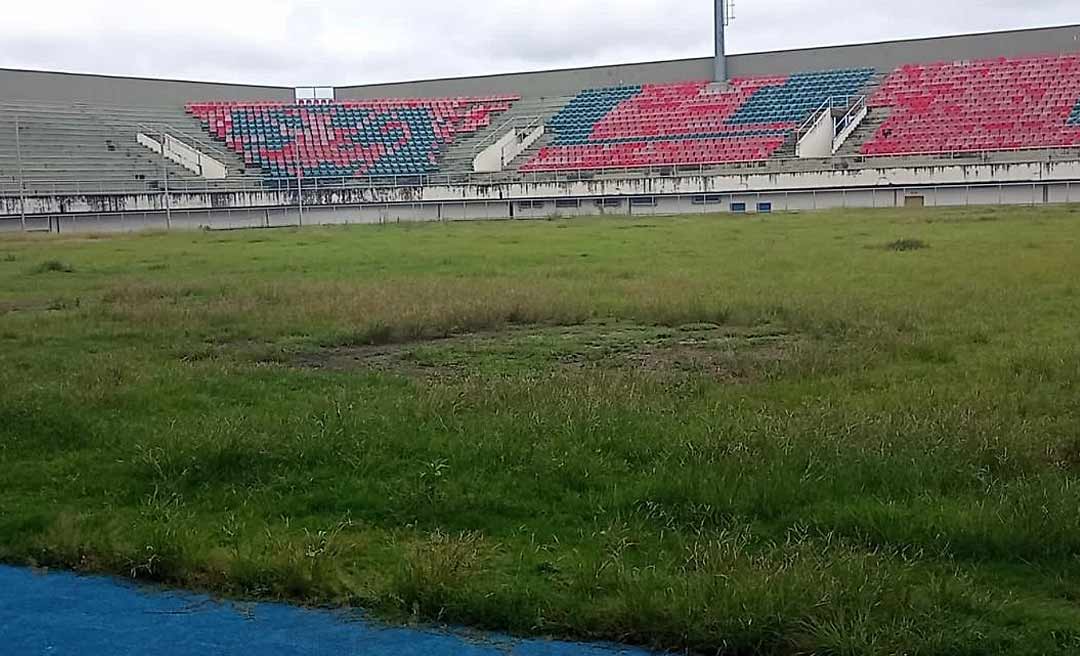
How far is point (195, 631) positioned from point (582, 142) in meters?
51.3

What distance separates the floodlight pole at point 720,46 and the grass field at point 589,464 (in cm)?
4418

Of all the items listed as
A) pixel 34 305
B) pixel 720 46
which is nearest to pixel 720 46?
pixel 720 46

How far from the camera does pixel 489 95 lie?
207 ft

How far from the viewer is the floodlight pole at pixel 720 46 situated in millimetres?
54281

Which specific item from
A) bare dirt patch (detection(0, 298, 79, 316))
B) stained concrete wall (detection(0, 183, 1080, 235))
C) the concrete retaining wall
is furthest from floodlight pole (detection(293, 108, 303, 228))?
bare dirt patch (detection(0, 298, 79, 316))

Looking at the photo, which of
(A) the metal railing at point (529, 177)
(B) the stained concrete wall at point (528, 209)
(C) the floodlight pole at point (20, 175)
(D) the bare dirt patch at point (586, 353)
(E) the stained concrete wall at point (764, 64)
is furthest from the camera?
(E) the stained concrete wall at point (764, 64)

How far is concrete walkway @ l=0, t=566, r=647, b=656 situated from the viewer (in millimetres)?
3826

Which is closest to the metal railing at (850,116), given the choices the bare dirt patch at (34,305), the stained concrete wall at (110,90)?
the stained concrete wall at (110,90)

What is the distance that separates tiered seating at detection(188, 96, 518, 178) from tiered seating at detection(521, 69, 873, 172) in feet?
18.1

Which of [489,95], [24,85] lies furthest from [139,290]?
[489,95]

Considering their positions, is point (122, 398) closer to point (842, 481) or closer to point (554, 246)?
point (842, 481)

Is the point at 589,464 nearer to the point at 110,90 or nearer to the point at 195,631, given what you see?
the point at 195,631

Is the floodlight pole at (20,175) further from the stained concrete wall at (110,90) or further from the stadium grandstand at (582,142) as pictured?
the stained concrete wall at (110,90)

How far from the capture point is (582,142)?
178 feet
